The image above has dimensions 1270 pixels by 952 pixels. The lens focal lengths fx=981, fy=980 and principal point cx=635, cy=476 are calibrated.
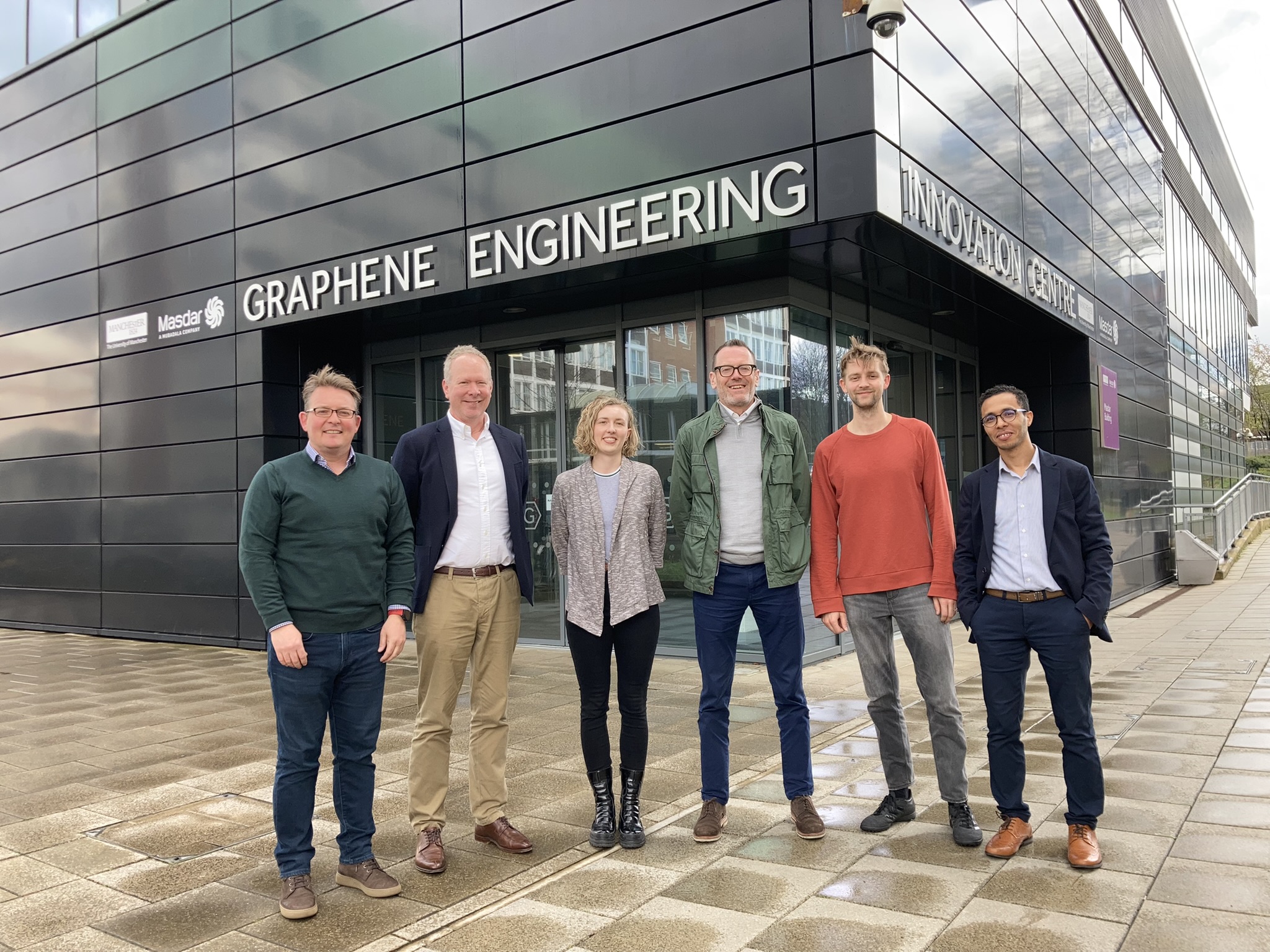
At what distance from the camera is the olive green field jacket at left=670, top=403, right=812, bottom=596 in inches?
163

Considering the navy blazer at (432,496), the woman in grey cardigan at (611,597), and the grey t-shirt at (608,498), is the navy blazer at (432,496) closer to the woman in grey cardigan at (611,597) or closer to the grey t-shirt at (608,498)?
the woman in grey cardigan at (611,597)

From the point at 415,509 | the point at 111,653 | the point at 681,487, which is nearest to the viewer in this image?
the point at 415,509

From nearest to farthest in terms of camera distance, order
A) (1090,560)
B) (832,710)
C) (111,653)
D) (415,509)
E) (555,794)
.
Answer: (1090,560) → (415,509) → (555,794) → (832,710) → (111,653)

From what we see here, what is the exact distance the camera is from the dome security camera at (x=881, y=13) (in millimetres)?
6895

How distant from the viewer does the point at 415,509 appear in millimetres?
4098

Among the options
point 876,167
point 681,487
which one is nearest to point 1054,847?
point 681,487

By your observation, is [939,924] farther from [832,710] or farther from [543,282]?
[543,282]

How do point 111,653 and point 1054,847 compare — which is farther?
point 111,653

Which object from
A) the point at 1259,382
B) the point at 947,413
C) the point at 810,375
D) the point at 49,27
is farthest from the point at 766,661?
the point at 1259,382

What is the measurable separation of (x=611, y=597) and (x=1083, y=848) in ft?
6.59

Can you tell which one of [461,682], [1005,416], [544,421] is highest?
[544,421]

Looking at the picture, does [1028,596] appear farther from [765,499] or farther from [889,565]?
[765,499]

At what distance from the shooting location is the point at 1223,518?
19.9 metres

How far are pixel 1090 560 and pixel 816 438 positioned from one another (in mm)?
5253
